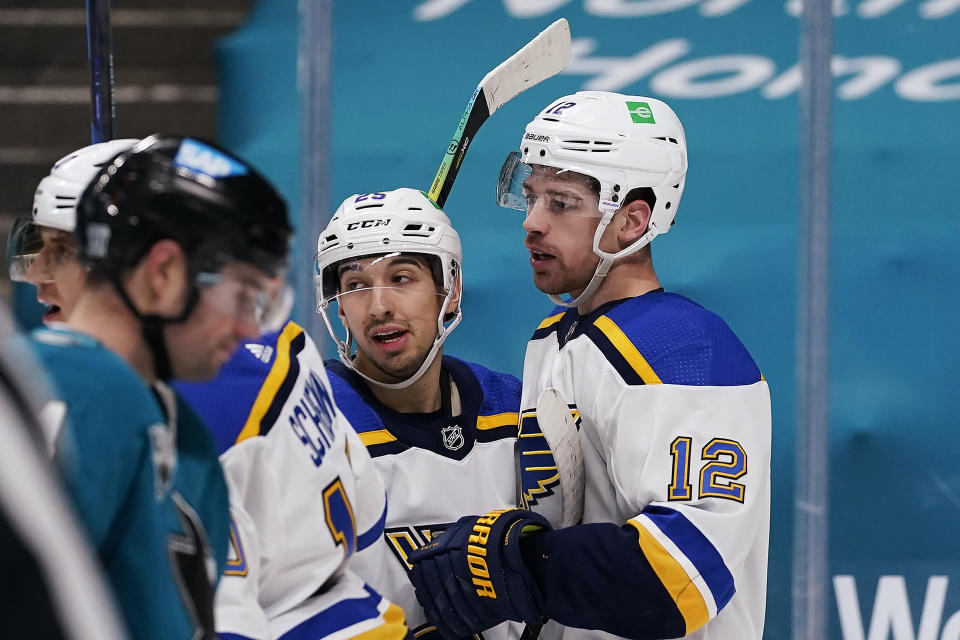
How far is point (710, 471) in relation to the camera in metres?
1.62

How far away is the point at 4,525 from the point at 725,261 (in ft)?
8.88

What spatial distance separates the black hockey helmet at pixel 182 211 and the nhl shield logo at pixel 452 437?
0.97 m

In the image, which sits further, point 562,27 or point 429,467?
point 562,27

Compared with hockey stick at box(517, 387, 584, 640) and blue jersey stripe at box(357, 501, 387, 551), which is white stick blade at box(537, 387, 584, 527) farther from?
blue jersey stripe at box(357, 501, 387, 551)

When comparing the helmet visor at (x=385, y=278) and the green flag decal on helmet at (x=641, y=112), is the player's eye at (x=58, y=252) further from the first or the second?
the green flag decal on helmet at (x=641, y=112)

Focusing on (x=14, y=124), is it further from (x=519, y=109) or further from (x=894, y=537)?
(x=894, y=537)

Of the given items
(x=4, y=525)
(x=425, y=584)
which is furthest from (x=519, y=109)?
(x=4, y=525)

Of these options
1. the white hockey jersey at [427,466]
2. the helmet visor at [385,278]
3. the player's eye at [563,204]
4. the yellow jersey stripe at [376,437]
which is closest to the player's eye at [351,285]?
the helmet visor at [385,278]

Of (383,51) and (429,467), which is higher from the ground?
(383,51)

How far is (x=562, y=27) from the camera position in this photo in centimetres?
229

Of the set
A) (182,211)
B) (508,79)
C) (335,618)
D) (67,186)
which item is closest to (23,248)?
(67,186)

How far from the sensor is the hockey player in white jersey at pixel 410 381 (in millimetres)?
1916

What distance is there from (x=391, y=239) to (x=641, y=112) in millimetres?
474

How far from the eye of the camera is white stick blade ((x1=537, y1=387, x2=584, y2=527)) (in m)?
1.73
